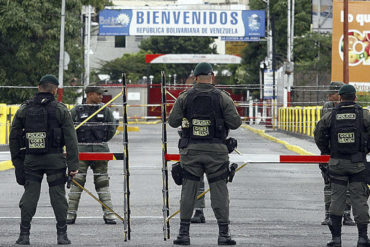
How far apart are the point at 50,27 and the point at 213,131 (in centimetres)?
3119

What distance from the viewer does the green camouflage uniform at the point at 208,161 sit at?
9938 mm

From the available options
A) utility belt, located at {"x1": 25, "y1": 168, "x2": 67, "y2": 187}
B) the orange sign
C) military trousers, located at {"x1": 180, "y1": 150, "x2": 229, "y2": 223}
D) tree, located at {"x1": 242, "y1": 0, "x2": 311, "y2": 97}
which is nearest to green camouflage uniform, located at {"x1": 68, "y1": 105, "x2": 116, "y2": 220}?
utility belt, located at {"x1": 25, "y1": 168, "x2": 67, "y2": 187}

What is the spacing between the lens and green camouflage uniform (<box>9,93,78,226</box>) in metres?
10.0

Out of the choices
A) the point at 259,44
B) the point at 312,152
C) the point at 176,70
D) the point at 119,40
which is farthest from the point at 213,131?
the point at 119,40

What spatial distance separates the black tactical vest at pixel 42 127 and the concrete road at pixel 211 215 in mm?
1025

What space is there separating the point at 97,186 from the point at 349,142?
12.1ft

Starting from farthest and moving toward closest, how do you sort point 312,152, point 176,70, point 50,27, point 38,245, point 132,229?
point 176,70
point 50,27
point 312,152
point 132,229
point 38,245

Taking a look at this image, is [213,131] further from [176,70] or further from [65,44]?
[176,70]

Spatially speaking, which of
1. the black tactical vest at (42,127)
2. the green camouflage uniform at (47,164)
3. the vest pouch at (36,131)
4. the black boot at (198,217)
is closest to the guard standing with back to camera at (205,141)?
the green camouflage uniform at (47,164)

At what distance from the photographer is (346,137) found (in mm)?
10203

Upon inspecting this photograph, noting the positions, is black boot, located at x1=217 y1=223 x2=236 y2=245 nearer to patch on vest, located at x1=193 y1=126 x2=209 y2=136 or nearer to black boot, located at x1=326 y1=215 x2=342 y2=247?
patch on vest, located at x1=193 y1=126 x2=209 y2=136

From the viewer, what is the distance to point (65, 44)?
40875mm

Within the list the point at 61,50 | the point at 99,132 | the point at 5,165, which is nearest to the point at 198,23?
the point at 61,50

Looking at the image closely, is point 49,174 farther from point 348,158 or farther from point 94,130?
point 348,158
